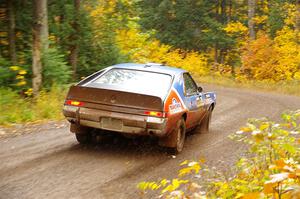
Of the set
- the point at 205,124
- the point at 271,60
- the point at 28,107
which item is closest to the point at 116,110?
the point at 205,124

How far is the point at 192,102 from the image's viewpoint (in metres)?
8.39

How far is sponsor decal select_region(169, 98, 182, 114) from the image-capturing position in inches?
280

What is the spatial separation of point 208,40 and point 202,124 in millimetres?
27111

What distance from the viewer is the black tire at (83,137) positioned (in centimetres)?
770

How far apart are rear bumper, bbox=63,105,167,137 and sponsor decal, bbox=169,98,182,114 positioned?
0.33 meters

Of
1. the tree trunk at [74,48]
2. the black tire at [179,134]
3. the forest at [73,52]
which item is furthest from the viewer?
the tree trunk at [74,48]

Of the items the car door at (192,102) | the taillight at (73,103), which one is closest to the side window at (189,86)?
the car door at (192,102)

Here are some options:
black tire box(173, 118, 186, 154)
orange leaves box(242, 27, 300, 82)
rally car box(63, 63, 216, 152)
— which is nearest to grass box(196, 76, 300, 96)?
orange leaves box(242, 27, 300, 82)

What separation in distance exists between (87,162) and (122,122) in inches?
33.1

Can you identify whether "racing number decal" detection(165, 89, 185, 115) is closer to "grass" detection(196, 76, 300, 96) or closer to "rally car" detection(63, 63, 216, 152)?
"rally car" detection(63, 63, 216, 152)

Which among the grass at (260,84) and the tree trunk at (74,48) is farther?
the grass at (260,84)

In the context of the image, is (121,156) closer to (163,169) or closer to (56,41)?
(163,169)

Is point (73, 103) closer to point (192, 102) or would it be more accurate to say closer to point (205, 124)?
point (192, 102)

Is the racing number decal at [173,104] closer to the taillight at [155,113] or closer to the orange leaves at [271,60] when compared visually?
the taillight at [155,113]
